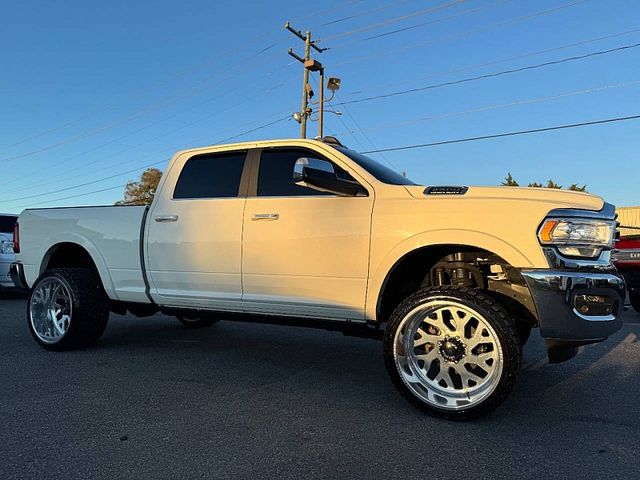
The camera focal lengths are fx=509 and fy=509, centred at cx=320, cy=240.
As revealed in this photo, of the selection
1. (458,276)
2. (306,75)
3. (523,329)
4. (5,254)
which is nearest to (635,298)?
(523,329)

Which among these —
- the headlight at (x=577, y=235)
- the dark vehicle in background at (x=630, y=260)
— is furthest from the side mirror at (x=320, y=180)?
the dark vehicle in background at (x=630, y=260)

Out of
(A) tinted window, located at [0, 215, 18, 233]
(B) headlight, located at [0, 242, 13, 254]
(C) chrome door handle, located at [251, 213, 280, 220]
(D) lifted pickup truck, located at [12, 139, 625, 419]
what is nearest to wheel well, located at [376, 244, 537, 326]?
(D) lifted pickup truck, located at [12, 139, 625, 419]

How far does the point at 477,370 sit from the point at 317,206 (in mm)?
1638

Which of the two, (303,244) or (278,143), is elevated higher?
(278,143)

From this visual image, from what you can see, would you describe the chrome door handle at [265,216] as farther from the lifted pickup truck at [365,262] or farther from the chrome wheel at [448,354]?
the chrome wheel at [448,354]

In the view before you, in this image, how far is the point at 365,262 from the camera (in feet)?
12.1

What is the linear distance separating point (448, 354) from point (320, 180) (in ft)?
4.86

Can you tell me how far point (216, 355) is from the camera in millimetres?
5031

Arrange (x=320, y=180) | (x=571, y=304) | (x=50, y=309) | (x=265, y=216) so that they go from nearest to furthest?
(x=571, y=304), (x=320, y=180), (x=265, y=216), (x=50, y=309)

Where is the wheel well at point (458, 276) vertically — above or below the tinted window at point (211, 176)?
below

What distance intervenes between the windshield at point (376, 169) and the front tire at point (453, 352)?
1033mm

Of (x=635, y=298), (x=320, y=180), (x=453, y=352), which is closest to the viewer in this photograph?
(x=453, y=352)

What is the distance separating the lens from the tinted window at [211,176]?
450cm

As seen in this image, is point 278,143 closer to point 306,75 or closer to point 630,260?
point 630,260
